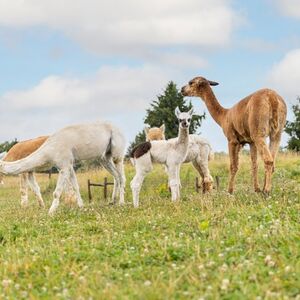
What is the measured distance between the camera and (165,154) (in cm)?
1510

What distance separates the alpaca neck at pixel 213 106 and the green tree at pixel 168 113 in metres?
39.2

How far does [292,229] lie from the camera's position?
834 cm

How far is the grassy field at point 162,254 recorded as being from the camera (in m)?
6.20

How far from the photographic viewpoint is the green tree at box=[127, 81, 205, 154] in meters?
57.4

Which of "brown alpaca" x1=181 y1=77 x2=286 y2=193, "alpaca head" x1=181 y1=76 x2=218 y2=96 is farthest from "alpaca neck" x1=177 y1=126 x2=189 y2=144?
"alpaca head" x1=181 y1=76 x2=218 y2=96

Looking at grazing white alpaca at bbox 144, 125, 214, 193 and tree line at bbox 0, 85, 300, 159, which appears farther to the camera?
tree line at bbox 0, 85, 300, 159

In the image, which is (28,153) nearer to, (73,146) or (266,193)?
(73,146)

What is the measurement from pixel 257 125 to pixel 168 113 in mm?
44580

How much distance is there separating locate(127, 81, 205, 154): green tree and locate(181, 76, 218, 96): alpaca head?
39039 mm

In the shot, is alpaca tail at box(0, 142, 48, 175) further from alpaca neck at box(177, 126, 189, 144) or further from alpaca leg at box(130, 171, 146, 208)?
alpaca neck at box(177, 126, 189, 144)

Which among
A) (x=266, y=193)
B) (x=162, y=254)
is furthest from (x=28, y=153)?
(x=162, y=254)

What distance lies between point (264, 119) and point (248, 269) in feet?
23.7

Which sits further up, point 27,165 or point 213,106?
point 213,106

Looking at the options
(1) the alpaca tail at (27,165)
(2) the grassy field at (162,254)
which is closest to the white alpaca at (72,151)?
(1) the alpaca tail at (27,165)
